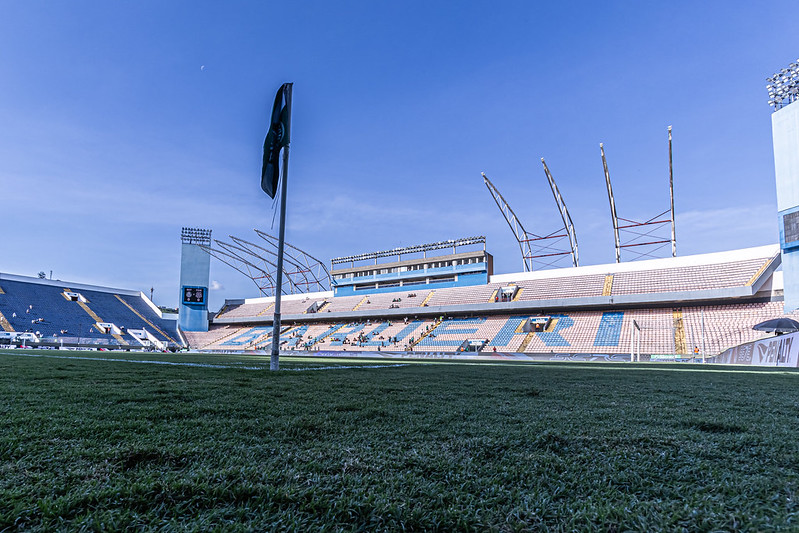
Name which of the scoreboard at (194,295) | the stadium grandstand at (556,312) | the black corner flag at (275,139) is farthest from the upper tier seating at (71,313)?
the black corner flag at (275,139)

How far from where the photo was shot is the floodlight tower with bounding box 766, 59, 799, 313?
2094cm

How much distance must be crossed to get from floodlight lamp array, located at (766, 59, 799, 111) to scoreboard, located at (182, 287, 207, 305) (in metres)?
48.4

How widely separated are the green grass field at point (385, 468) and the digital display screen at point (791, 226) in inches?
980

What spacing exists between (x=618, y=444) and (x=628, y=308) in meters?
32.3

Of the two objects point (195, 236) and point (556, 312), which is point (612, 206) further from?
point (195, 236)

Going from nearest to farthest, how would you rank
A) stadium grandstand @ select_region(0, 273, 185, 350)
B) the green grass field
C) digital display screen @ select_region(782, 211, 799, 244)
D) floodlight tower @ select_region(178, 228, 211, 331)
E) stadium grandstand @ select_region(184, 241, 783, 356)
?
the green grass field < digital display screen @ select_region(782, 211, 799, 244) < stadium grandstand @ select_region(184, 241, 783, 356) < stadium grandstand @ select_region(0, 273, 185, 350) < floodlight tower @ select_region(178, 228, 211, 331)

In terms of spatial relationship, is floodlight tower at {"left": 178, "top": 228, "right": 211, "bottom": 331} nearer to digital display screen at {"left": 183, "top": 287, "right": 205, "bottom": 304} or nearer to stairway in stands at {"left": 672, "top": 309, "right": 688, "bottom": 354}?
digital display screen at {"left": 183, "top": 287, "right": 205, "bottom": 304}

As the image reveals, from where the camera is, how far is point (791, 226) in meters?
20.9

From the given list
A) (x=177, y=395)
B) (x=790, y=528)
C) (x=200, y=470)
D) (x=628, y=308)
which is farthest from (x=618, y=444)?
(x=628, y=308)

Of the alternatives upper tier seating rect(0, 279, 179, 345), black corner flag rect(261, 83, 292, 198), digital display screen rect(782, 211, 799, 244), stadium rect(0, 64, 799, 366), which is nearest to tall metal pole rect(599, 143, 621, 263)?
stadium rect(0, 64, 799, 366)

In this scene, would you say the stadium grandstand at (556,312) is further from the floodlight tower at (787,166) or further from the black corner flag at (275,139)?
the black corner flag at (275,139)

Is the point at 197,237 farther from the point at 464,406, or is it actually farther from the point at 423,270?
the point at 464,406

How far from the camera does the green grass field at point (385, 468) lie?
1.00 meters

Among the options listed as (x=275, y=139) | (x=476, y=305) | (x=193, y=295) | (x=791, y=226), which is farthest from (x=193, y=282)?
(x=791, y=226)
